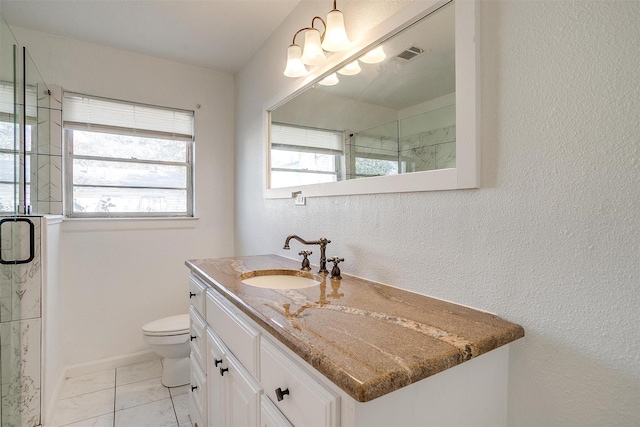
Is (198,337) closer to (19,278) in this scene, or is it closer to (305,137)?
(19,278)

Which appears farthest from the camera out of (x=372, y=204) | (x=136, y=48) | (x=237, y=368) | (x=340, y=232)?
(x=136, y=48)

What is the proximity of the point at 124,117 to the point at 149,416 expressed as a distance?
2.18 m

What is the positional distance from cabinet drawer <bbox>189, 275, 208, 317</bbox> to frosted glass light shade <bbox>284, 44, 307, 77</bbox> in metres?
1.20

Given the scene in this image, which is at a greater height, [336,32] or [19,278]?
[336,32]

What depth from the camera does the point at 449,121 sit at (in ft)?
3.32

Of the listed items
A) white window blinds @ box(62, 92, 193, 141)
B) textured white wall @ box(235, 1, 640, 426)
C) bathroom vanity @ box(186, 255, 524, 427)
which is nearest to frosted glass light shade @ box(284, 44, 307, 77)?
textured white wall @ box(235, 1, 640, 426)

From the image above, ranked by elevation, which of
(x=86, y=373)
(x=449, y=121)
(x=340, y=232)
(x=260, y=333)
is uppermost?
(x=449, y=121)

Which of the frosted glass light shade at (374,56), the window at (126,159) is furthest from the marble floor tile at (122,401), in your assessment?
the frosted glass light shade at (374,56)

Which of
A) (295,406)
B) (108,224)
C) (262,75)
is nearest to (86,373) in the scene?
(108,224)

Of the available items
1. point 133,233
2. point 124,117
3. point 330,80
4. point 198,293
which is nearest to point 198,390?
point 198,293

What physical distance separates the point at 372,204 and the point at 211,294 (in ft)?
2.70

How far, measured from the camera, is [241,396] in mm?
1062

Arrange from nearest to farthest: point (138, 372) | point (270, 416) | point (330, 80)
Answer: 1. point (270, 416)
2. point (330, 80)
3. point (138, 372)

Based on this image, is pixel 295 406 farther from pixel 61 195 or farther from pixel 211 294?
pixel 61 195
